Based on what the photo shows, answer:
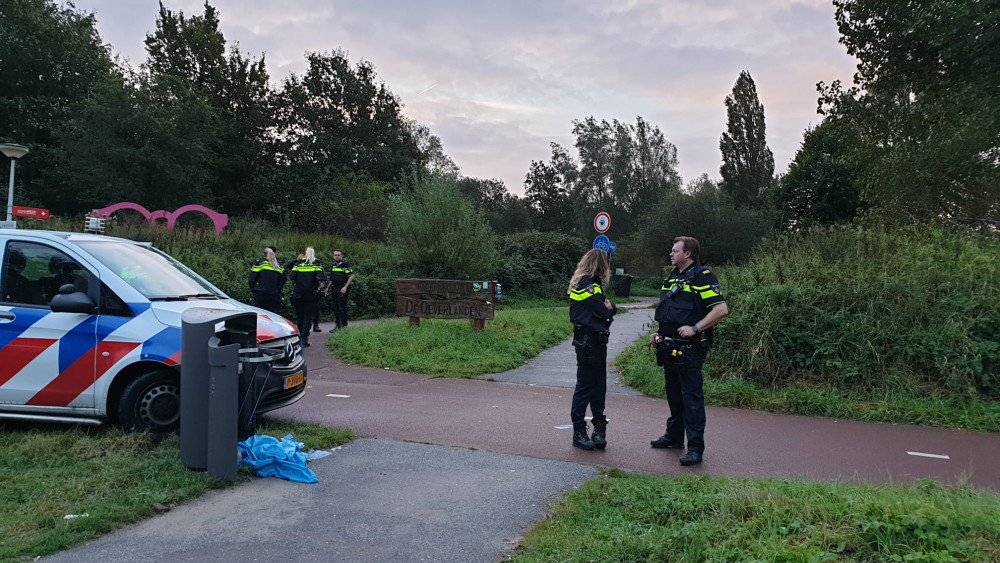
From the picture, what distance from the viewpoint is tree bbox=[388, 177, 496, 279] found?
18.0m

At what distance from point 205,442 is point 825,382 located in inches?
281

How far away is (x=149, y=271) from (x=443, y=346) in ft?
18.6

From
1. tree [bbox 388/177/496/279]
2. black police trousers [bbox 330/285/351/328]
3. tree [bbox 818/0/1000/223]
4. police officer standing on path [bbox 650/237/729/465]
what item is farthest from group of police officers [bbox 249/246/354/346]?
tree [bbox 818/0/1000/223]

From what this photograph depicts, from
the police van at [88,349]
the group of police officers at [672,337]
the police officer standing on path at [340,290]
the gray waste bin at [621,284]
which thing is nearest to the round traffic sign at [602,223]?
the police officer standing on path at [340,290]

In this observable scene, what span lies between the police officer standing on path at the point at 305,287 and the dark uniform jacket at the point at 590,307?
7.76 m

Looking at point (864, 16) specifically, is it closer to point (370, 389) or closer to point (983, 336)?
point (983, 336)

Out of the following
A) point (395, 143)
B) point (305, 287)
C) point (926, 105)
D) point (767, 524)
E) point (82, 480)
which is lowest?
point (82, 480)

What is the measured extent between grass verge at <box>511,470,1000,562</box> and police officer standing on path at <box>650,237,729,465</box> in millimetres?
1145

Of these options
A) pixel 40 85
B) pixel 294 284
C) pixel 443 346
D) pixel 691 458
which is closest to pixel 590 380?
pixel 691 458

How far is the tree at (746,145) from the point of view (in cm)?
4616

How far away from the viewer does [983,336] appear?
7.90 meters

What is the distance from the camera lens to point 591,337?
5.77m

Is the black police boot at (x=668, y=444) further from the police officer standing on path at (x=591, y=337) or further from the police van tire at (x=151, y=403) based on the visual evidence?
the police van tire at (x=151, y=403)

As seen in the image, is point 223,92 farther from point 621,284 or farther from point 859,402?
point 859,402
